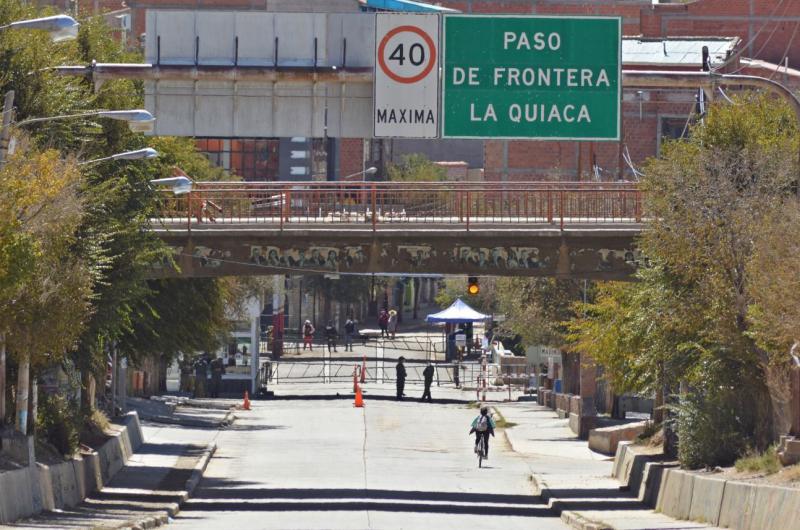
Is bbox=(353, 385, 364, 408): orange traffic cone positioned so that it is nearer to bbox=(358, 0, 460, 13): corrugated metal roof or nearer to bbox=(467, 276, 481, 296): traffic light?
bbox=(467, 276, 481, 296): traffic light

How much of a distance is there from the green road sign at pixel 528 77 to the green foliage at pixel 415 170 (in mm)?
66016

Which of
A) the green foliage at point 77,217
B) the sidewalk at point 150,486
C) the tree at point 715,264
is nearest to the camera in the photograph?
the sidewalk at point 150,486

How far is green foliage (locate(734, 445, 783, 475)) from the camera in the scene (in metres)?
27.3

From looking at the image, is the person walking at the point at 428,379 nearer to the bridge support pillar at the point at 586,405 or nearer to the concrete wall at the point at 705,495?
the bridge support pillar at the point at 586,405

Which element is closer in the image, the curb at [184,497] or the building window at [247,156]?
the curb at [184,497]

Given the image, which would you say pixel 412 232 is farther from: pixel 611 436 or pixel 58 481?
pixel 611 436

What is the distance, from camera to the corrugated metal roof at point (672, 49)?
2950 inches

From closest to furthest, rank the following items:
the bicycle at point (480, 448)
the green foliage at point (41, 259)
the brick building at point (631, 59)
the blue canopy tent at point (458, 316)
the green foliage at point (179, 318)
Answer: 1. the green foliage at point (41, 259)
2. the bicycle at point (480, 448)
3. the green foliage at point (179, 318)
4. the blue canopy tent at point (458, 316)
5. the brick building at point (631, 59)

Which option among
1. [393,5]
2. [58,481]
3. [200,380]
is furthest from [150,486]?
[393,5]

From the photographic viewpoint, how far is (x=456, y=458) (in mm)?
44312

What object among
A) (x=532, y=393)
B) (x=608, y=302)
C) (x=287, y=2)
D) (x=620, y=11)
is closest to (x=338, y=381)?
(x=532, y=393)

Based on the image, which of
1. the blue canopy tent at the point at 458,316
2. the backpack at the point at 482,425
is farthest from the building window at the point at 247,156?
the backpack at the point at 482,425

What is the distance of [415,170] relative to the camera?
10231 centimetres

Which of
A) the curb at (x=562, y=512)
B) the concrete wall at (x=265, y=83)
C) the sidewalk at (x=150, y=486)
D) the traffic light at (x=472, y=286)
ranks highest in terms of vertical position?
the concrete wall at (x=265, y=83)
